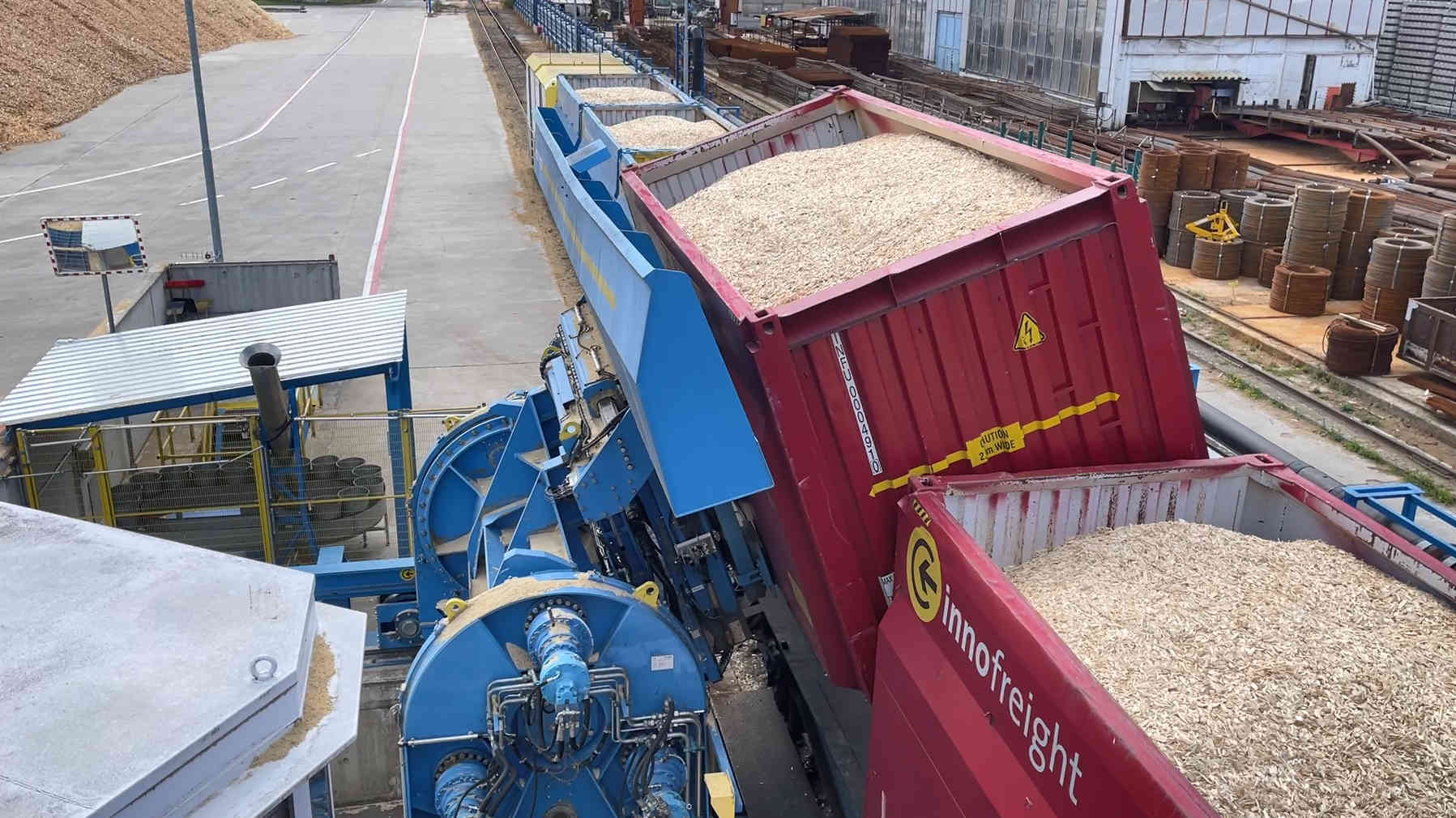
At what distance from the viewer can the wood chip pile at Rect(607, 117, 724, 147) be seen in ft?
47.3

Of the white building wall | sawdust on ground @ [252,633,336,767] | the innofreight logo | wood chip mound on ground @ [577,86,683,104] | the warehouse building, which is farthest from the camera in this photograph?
the white building wall

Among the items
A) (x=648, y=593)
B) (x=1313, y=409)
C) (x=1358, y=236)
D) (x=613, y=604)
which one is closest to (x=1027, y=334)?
(x=648, y=593)

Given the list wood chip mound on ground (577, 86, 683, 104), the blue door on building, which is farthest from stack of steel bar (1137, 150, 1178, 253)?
the blue door on building

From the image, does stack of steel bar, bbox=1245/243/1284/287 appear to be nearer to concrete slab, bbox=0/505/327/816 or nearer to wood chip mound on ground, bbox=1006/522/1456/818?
wood chip mound on ground, bbox=1006/522/1456/818

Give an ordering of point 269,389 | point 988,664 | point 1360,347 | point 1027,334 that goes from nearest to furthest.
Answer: point 988,664 < point 1027,334 < point 269,389 < point 1360,347

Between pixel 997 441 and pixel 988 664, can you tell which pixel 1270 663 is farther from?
pixel 997 441

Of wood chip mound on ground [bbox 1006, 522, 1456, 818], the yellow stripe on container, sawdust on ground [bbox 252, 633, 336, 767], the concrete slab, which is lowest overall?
wood chip mound on ground [bbox 1006, 522, 1456, 818]

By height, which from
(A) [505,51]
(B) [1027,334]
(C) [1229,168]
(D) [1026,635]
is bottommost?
(C) [1229,168]

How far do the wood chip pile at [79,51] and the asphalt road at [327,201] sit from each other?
3.05 feet

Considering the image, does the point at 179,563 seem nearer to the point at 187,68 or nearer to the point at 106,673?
the point at 106,673

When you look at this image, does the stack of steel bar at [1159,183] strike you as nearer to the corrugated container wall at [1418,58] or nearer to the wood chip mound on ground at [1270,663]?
the corrugated container wall at [1418,58]

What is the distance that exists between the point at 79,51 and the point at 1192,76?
38.6 meters

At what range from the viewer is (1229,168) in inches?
836

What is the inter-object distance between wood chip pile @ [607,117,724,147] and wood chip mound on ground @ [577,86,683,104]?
2408mm
